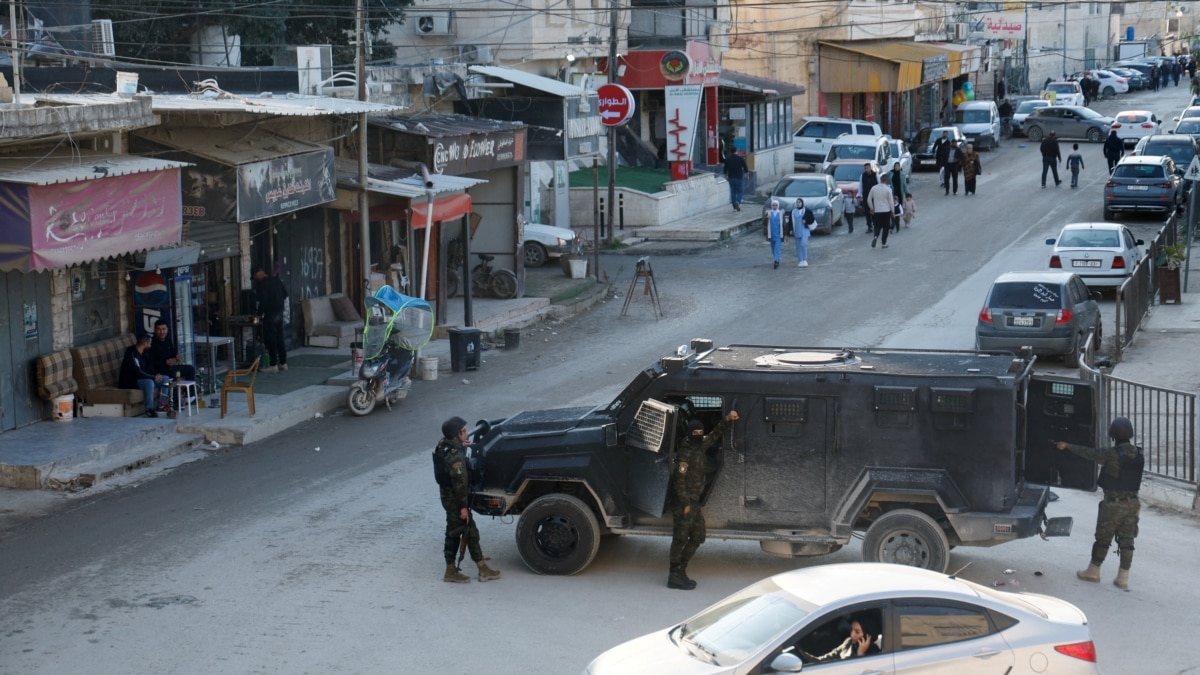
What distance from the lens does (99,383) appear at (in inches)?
710

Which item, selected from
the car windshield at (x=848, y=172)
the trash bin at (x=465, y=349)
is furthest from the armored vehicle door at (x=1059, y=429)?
the car windshield at (x=848, y=172)

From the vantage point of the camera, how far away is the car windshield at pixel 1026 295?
20.8 m

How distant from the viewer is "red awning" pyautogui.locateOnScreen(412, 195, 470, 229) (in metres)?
23.0

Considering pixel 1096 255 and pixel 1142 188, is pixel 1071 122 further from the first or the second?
pixel 1096 255

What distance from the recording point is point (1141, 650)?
1004 cm

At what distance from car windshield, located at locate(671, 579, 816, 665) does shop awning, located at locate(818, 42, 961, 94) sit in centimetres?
4788

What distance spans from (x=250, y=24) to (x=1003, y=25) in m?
57.7

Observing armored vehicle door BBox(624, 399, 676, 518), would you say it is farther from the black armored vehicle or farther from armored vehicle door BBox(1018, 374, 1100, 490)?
armored vehicle door BBox(1018, 374, 1100, 490)

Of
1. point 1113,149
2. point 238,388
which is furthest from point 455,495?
point 1113,149

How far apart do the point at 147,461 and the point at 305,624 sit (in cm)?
636

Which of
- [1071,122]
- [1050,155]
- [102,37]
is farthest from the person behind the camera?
[1071,122]

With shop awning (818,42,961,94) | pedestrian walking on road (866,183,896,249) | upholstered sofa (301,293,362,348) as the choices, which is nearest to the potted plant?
pedestrian walking on road (866,183,896,249)

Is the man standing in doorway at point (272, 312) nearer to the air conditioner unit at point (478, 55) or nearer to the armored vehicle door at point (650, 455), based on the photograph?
the armored vehicle door at point (650, 455)

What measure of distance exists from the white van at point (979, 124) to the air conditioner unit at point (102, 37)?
3777 centimetres
